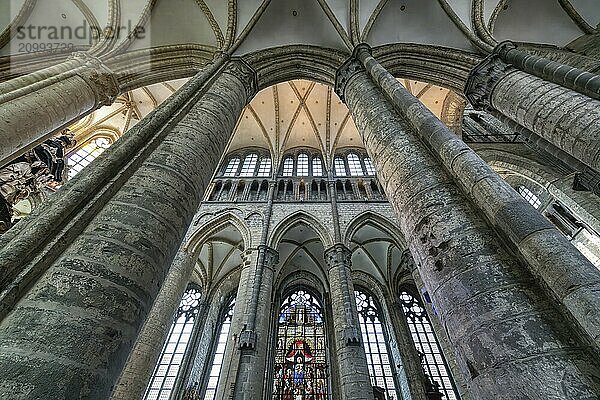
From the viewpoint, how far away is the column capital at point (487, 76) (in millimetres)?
5574

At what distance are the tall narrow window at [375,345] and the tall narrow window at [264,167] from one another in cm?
705

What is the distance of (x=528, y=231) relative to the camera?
2.19 metres

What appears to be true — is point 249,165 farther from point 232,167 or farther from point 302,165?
point 302,165

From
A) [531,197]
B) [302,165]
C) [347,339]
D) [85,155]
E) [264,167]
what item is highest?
[302,165]

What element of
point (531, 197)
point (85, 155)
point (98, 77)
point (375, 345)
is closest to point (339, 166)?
point (531, 197)

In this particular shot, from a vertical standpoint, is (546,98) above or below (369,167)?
below

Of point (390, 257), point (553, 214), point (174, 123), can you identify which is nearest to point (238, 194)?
point (390, 257)

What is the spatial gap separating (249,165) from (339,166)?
448 centimetres

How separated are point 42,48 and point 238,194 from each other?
24.9 feet

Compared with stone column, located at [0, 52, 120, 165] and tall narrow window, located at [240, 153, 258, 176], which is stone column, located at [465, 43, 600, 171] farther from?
tall narrow window, located at [240, 153, 258, 176]

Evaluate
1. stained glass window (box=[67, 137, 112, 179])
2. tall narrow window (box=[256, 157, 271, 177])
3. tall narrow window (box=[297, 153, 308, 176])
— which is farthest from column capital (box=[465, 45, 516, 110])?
stained glass window (box=[67, 137, 112, 179])

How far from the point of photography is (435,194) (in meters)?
2.90

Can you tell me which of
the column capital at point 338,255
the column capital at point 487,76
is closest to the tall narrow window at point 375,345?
the column capital at point 338,255

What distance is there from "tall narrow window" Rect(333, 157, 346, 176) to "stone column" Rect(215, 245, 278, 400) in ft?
20.3
